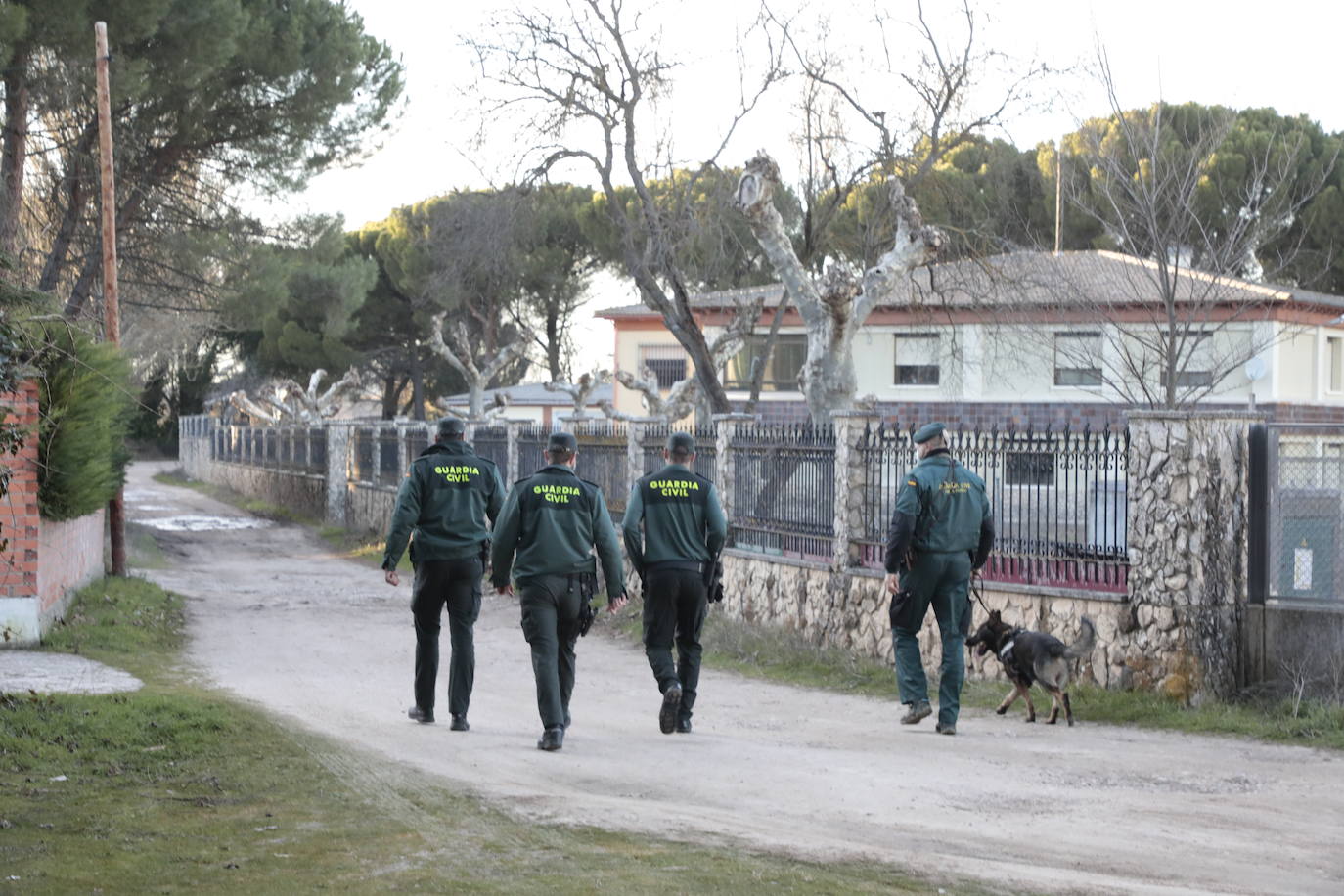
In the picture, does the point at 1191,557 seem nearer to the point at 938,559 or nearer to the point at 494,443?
the point at 938,559

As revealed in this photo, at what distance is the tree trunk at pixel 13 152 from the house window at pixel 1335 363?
24.7 m

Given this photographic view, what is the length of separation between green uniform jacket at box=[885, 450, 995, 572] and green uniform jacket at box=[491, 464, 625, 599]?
1891 millimetres

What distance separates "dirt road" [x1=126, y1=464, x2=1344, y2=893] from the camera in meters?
6.66

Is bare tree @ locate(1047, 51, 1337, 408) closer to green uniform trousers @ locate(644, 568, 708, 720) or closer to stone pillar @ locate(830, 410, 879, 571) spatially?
stone pillar @ locate(830, 410, 879, 571)

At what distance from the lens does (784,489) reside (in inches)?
598

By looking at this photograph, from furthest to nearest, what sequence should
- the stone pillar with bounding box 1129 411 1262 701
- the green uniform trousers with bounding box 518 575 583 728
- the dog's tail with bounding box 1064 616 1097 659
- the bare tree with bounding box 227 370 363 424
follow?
the bare tree with bounding box 227 370 363 424
the stone pillar with bounding box 1129 411 1262 701
the dog's tail with bounding box 1064 616 1097 659
the green uniform trousers with bounding box 518 575 583 728

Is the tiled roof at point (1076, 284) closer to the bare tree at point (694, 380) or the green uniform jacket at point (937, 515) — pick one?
the bare tree at point (694, 380)

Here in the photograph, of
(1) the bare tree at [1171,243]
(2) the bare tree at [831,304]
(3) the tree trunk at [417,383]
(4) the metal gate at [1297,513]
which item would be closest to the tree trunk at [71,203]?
(2) the bare tree at [831,304]

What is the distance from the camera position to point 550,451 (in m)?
9.56

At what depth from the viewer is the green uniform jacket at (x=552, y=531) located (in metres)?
9.29

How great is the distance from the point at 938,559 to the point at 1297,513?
2.68 metres

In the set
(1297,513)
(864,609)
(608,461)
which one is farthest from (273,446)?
(1297,513)

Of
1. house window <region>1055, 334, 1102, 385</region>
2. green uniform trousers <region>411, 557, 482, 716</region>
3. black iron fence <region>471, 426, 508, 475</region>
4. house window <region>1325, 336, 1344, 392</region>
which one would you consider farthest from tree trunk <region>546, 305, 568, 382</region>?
green uniform trousers <region>411, 557, 482, 716</region>

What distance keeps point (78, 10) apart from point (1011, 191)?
19098mm
